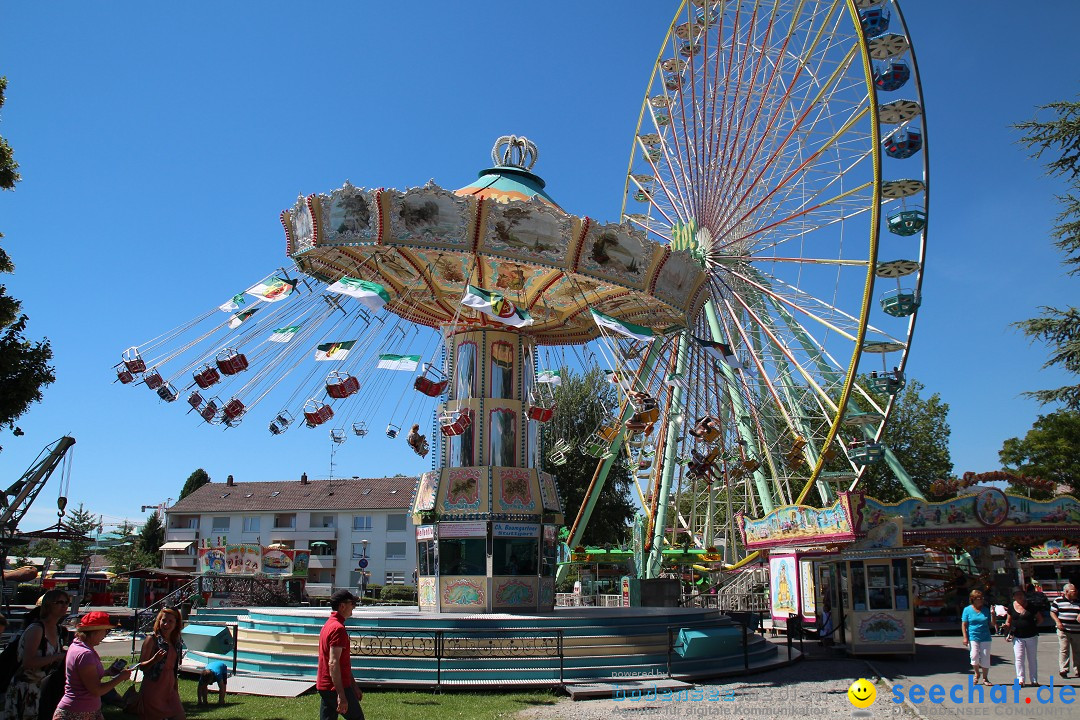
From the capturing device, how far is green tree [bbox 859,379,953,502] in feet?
149

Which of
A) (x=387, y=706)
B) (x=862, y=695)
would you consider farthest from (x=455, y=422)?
(x=862, y=695)

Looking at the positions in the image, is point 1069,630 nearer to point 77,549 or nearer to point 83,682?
point 83,682

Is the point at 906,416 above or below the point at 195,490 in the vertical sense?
above

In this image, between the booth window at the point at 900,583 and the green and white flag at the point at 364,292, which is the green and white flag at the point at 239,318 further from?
the booth window at the point at 900,583

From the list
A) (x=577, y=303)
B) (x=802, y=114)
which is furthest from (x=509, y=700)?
(x=802, y=114)

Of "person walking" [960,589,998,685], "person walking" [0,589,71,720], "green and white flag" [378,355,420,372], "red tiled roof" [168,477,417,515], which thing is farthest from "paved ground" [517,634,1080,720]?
"red tiled roof" [168,477,417,515]

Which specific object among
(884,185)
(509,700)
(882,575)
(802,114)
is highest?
(802,114)

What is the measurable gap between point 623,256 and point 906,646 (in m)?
9.66

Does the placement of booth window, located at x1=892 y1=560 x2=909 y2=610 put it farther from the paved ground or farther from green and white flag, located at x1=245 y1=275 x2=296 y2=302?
green and white flag, located at x1=245 y1=275 x2=296 y2=302

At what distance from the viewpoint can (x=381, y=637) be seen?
14.2 meters

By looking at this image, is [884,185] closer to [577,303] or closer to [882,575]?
[577,303]

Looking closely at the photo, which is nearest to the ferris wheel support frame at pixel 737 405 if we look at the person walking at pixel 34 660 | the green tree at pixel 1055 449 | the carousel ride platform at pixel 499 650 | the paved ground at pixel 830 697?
the paved ground at pixel 830 697

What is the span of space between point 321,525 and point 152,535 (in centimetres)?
1652

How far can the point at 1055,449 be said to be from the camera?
44.4m
